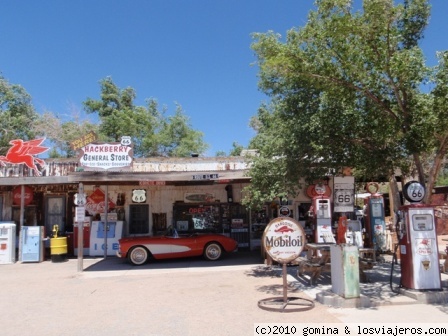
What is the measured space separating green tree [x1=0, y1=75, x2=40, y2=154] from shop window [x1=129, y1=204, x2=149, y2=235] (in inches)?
649

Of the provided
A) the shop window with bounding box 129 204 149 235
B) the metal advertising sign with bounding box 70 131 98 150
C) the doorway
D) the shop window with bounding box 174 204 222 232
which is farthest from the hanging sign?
the shop window with bounding box 174 204 222 232

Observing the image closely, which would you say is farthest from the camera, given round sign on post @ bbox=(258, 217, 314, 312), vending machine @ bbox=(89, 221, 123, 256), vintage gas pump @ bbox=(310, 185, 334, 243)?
vending machine @ bbox=(89, 221, 123, 256)

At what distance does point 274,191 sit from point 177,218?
714 cm

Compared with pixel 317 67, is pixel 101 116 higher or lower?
higher

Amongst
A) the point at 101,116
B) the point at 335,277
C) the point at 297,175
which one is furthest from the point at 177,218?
the point at 101,116

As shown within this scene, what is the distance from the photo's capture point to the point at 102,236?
15.4m

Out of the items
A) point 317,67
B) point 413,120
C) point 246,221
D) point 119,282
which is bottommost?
point 119,282

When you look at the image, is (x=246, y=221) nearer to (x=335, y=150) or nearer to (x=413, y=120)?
(x=335, y=150)

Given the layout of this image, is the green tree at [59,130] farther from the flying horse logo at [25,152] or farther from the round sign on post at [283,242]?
the round sign on post at [283,242]

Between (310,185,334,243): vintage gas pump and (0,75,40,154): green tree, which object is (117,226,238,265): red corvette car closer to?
(310,185,334,243): vintage gas pump

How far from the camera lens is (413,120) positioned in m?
8.08

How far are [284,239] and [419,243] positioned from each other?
2.54m

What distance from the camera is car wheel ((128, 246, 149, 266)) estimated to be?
13.1 m

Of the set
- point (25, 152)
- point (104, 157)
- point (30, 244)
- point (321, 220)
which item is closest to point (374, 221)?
point (321, 220)
